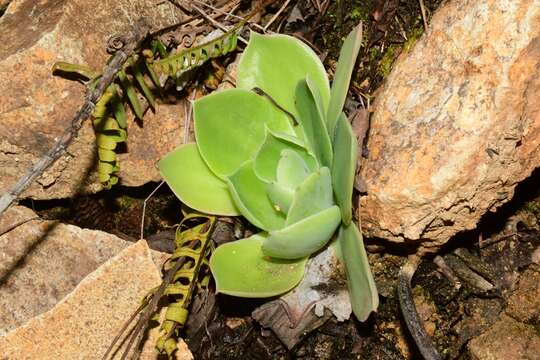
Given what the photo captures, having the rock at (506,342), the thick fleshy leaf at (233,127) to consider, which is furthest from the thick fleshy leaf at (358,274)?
the rock at (506,342)

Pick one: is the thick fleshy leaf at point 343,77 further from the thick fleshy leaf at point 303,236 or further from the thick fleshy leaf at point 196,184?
the thick fleshy leaf at point 196,184

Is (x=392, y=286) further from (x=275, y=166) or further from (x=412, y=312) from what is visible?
(x=275, y=166)

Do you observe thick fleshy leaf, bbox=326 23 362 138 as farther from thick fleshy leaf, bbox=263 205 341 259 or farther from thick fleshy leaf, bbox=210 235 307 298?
thick fleshy leaf, bbox=210 235 307 298

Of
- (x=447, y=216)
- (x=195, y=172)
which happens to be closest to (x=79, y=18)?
(x=195, y=172)

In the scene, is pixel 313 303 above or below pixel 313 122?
below

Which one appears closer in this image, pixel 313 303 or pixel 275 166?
pixel 275 166

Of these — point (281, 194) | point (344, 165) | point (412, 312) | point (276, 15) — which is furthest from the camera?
point (276, 15)

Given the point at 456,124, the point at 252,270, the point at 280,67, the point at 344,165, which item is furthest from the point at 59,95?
the point at 456,124

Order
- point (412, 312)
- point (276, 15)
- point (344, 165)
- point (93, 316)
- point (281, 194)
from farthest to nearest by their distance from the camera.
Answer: point (276, 15) → point (93, 316) → point (412, 312) → point (281, 194) → point (344, 165)
